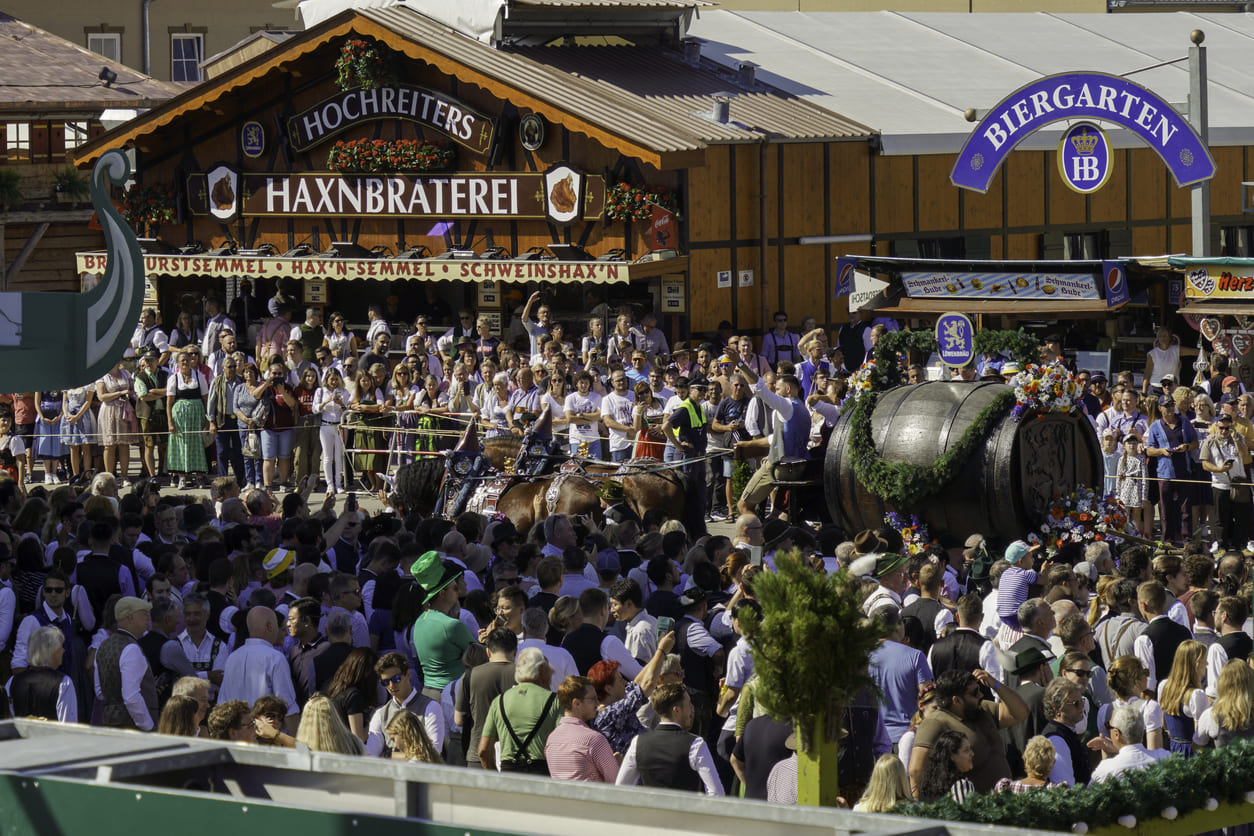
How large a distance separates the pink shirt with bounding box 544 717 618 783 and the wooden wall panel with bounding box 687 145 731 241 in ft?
55.4

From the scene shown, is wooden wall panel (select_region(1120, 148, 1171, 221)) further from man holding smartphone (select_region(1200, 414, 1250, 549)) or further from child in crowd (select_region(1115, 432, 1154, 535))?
man holding smartphone (select_region(1200, 414, 1250, 549))

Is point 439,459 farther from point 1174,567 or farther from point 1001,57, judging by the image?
point 1001,57

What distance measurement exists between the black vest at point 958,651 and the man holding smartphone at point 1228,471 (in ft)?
25.8

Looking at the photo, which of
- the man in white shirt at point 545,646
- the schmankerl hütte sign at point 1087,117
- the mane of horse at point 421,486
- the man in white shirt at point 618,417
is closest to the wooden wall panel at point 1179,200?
the schmankerl hütte sign at point 1087,117

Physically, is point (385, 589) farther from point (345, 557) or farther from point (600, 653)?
point (600, 653)

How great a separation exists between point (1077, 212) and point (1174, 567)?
19.4 metres

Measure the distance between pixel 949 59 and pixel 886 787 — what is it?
2584 cm

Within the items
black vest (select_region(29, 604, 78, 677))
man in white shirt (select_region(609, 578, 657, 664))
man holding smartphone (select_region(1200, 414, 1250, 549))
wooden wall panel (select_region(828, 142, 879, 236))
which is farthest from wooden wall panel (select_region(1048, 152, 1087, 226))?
black vest (select_region(29, 604, 78, 677))

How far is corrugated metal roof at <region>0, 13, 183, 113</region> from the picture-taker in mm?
33844

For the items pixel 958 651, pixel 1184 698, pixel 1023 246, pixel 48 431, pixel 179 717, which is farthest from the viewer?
pixel 1023 246

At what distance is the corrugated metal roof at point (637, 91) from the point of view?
82.0ft

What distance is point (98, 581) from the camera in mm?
12266

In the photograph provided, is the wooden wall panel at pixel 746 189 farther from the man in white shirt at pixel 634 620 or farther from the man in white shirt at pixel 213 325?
the man in white shirt at pixel 634 620

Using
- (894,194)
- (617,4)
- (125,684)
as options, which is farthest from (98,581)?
(894,194)
